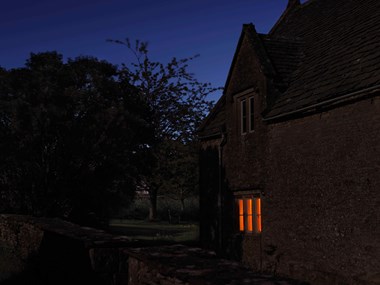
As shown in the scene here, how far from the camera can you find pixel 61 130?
18031mm

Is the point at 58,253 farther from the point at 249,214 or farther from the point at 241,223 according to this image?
the point at 241,223

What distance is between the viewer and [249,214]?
1435 centimetres

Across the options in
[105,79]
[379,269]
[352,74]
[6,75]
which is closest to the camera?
[379,269]

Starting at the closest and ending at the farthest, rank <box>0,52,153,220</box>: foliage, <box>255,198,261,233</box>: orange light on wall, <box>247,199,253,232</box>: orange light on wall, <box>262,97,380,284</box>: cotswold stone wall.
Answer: <box>262,97,380,284</box>: cotswold stone wall
<box>255,198,261,233</box>: orange light on wall
<box>247,199,253,232</box>: orange light on wall
<box>0,52,153,220</box>: foliage

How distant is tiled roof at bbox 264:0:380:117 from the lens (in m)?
10.8

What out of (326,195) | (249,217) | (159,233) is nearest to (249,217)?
(249,217)

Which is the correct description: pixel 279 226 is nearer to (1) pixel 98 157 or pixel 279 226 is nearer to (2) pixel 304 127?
(2) pixel 304 127

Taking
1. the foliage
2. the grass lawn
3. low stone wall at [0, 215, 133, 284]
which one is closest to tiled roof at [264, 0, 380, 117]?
low stone wall at [0, 215, 133, 284]

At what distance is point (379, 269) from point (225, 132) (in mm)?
7391

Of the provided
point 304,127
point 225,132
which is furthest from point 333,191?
point 225,132

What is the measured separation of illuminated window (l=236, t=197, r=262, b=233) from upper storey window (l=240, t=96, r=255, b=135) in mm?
2189

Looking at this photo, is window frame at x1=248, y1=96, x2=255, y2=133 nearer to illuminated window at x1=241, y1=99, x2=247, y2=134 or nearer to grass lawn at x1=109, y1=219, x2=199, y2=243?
illuminated window at x1=241, y1=99, x2=247, y2=134

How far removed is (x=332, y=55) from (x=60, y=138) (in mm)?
10715

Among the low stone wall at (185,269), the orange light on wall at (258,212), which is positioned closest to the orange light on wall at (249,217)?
the orange light on wall at (258,212)
